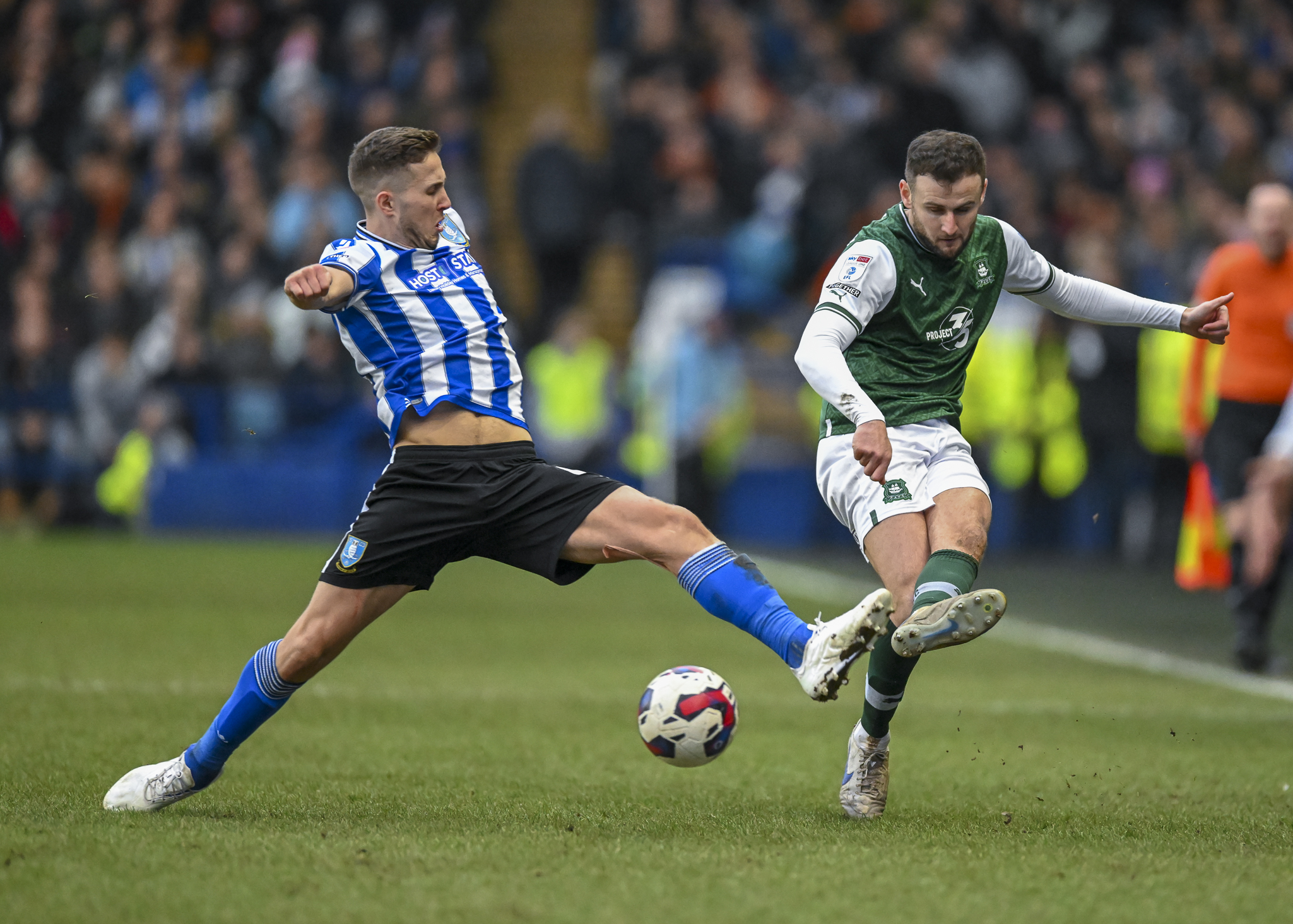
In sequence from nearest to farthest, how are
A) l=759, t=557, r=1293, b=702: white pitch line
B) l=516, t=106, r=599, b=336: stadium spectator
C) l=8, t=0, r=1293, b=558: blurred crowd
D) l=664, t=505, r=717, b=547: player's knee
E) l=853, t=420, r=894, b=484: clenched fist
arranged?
l=853, t=420, r=894, b=484: clenched fist
l=664, t=505, r=717, b=547: player's knee
l=759, t=557, r=1293, b=702: white pitch line
l=8, t=0, r=1293, b=558: blurred crowd
l=516, t=106, r=599, b=336: stadium spectator

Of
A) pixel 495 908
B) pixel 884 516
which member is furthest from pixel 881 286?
pixel 495 908

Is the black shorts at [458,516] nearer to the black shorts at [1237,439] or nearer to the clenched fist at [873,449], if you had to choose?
the clenched fist at [873,449]

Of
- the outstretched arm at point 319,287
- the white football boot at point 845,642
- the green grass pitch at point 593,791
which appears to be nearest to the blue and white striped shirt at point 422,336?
the outstretched arm at point 319,287

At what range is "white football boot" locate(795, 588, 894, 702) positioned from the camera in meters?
Result: 4.48

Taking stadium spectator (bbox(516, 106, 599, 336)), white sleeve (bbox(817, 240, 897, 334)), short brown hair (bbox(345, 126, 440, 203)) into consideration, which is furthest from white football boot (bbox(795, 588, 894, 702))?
stadium spectator (bbox(516, 106, 599, 336))

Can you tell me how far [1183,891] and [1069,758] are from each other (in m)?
2.24

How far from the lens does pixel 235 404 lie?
1662cm

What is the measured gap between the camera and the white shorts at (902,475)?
5367mm

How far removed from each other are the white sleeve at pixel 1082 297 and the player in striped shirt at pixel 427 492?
150 centimetres

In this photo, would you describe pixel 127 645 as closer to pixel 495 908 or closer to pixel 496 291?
pixel 495 908

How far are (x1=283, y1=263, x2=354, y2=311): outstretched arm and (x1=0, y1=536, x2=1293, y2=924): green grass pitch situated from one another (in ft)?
4.93

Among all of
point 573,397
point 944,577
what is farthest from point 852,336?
point 573,397

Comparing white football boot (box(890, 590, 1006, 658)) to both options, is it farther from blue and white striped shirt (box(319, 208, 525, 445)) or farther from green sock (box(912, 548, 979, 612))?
blue and white striped shirt (box(319, 208, 525, 445))

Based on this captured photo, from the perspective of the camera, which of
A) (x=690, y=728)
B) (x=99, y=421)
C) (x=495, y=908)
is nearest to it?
(x=495, y=908)
